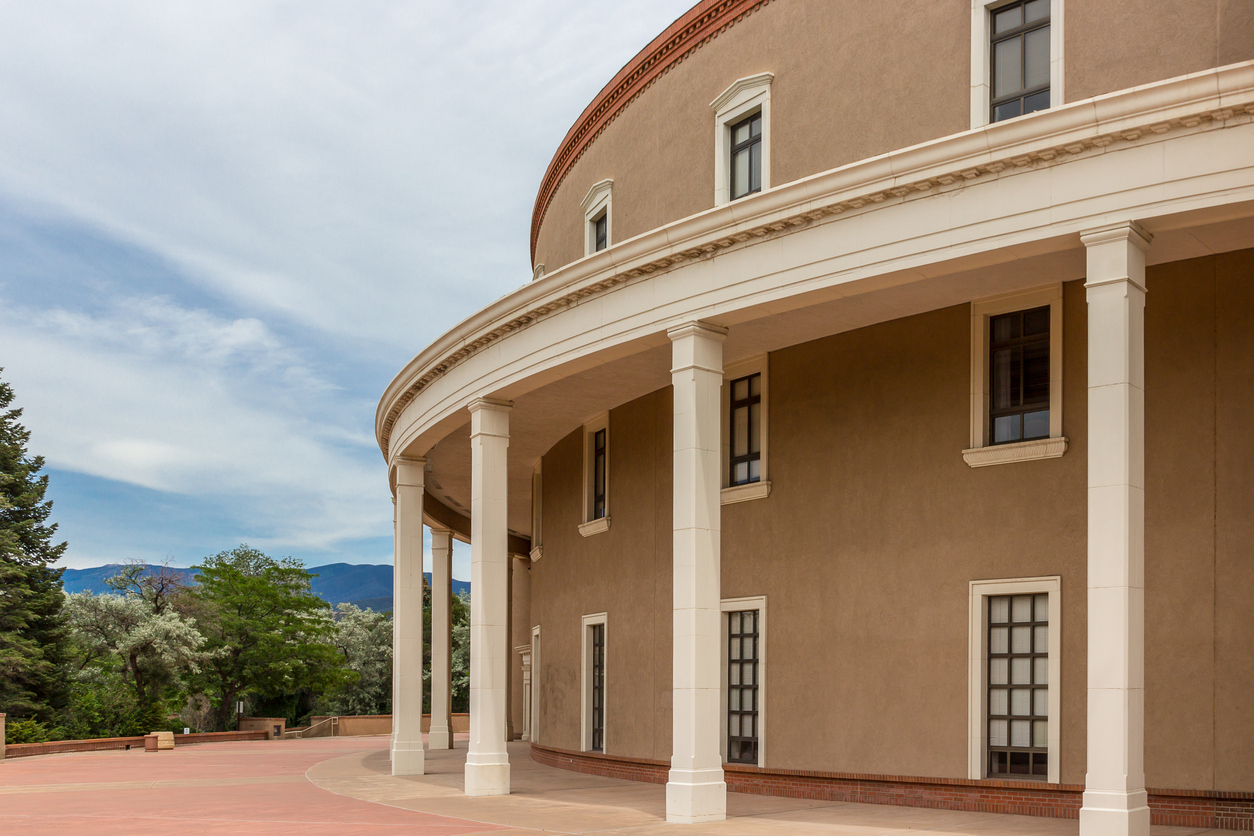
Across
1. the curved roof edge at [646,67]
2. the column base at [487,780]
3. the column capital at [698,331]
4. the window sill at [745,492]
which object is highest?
the curved roof edge at [646,67]

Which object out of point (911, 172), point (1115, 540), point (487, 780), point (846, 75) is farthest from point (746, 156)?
point (487, 780)

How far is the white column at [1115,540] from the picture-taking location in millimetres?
11953

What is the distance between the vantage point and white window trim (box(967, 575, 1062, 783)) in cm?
1575

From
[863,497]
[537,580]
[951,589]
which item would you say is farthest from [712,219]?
[537,580]

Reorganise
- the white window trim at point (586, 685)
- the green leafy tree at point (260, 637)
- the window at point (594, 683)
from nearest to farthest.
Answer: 1. the window at point (594, 683)
2. the white window trim at point (586, 685)
3. the green leafy tree at point (260, 637)

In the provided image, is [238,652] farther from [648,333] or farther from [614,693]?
[648,333]

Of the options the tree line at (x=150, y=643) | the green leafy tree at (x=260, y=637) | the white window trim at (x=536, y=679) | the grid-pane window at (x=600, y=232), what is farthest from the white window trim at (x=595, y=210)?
the green leafy tree at (x=260, y=637)

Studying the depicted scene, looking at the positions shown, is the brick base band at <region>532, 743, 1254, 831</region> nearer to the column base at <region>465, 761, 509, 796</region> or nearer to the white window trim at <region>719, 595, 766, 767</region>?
the white window trim at <region>719, 595, 766, 767</region>

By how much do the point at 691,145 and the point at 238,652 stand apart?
46658mm

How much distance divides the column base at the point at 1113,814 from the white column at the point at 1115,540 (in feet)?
0.03

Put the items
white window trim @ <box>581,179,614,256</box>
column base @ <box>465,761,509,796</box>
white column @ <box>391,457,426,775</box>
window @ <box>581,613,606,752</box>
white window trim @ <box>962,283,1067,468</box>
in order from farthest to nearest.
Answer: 1. white window trim @ <box>581,179,614,256</box>
2. white column @ <box>391,457,426,775</box>
3. window @ <box>581,613,606,752</box>
4. column base @ <box>465,761,509,796</box>
5. white window trim @ <box>962,283,1067,468</box>

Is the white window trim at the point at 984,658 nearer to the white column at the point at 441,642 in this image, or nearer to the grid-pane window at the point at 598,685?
the grid-pane window at the point at 598,685

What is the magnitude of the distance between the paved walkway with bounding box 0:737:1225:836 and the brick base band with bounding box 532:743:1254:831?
0.30m

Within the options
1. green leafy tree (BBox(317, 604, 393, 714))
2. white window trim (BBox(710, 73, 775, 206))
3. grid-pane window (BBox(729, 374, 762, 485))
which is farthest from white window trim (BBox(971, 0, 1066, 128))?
green leafy tree (BBox(317, 604, 393, 714))
